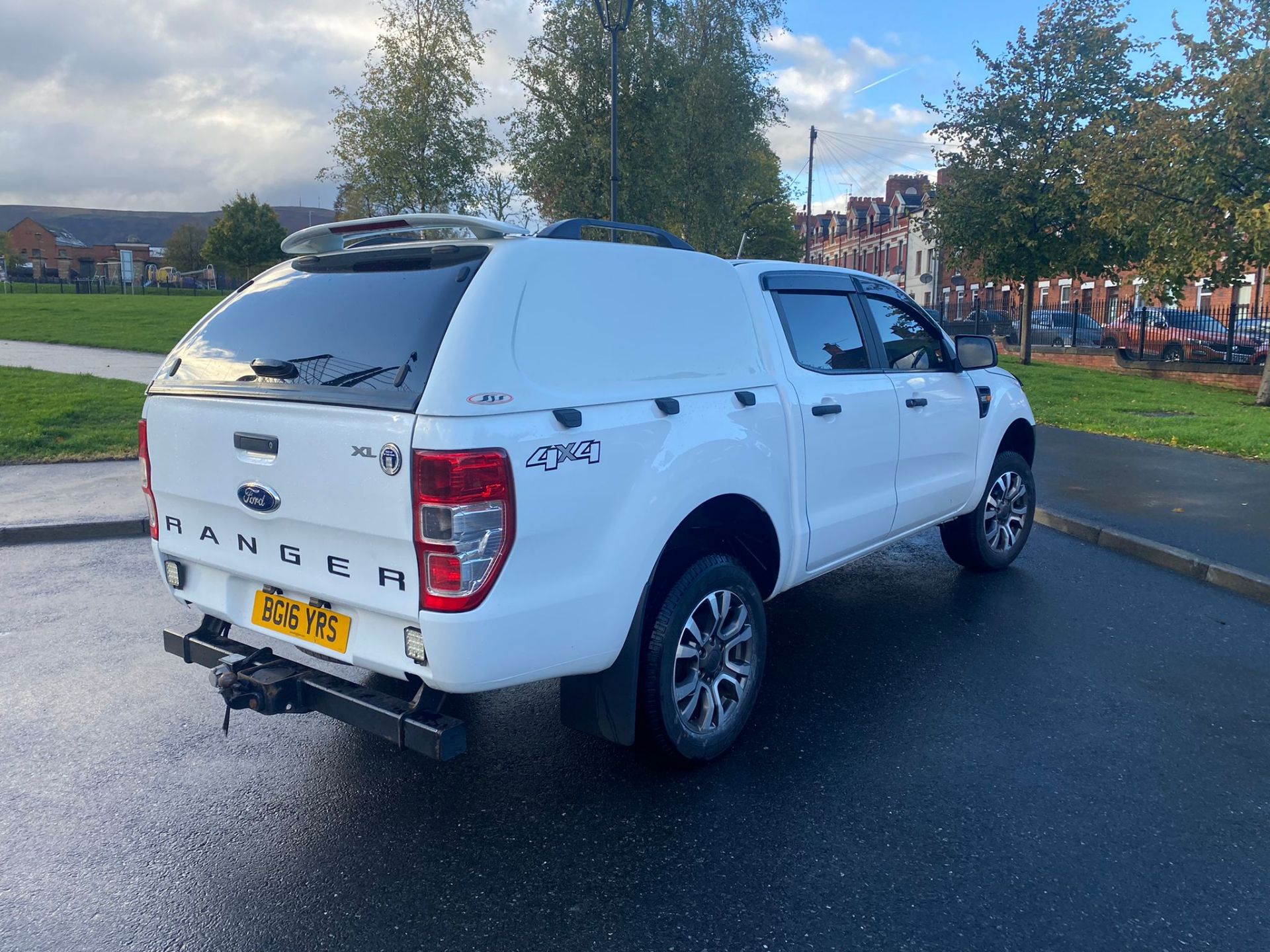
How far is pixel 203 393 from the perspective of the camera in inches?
131

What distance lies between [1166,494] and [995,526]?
3.27m

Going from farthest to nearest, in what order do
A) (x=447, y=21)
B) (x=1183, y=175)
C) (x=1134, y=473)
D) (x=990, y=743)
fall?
1. (x=447, y=21)
2. (x=1183, y=175)
3. (x=1134, y=473)
4. (x=990, y=743)

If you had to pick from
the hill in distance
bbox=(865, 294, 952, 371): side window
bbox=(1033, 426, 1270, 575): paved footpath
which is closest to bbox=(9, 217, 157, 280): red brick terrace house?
the hill in distance

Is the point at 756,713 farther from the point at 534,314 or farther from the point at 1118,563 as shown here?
the point at 1118,563

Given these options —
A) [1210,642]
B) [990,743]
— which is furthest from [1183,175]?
[990,743]

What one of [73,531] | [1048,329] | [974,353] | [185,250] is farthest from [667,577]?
[185,250]

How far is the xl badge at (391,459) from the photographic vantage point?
2732 mm

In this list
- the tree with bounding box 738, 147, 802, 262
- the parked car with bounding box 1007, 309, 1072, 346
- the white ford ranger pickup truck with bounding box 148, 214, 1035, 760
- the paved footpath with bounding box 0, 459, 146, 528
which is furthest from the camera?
the tree with bounding box 738, 147, 802, 262

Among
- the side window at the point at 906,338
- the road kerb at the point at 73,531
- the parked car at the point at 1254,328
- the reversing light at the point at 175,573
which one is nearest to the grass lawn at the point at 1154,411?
the parked car at the point at 1254,328

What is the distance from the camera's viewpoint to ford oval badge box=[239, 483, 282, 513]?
310 cm

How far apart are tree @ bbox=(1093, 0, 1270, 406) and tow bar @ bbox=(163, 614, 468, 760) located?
15.7 metres

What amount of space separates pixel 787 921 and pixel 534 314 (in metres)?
1.98

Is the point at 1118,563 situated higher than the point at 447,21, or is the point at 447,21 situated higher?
the point at 447,21

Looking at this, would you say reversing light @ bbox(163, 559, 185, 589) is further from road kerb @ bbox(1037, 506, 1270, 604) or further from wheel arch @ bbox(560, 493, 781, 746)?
road kerb @ bbox(1037, 506, 1270, 604)
